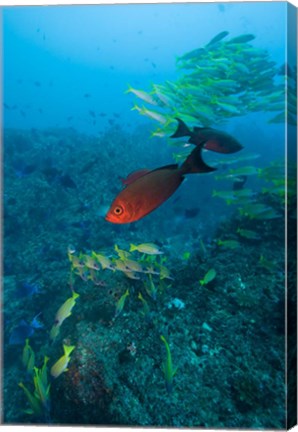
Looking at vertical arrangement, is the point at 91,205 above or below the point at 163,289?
above

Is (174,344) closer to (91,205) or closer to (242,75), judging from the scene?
(242,75)

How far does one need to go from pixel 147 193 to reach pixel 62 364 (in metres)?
1.94

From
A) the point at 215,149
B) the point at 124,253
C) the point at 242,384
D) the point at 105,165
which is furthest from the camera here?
the point at 105,165

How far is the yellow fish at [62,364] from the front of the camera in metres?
2.90

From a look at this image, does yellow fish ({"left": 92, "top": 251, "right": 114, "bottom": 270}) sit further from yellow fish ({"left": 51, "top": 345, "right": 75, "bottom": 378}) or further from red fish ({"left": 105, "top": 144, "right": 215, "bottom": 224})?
red fish ({"left": 105, "top": 144, "right": 215, "bottom": 224})

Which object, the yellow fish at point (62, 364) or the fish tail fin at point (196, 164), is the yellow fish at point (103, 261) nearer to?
the yellow fish at point (62, 364)

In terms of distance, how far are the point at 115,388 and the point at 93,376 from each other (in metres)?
0.20

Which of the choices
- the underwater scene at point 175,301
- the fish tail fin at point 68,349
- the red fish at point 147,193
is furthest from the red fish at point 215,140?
the fish tail fin at point 68,349

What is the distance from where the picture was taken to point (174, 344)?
9.91 ft

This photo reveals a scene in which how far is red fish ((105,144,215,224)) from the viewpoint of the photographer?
5.33ft

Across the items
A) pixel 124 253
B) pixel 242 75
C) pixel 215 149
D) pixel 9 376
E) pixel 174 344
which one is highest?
pixel 242 75

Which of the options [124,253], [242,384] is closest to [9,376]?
[124,253]

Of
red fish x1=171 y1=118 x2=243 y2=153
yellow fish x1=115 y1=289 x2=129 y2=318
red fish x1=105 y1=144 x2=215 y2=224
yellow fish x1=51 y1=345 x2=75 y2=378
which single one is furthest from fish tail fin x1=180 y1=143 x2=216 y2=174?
yellow fish x1=51 y1=345 x2=75 y2=378

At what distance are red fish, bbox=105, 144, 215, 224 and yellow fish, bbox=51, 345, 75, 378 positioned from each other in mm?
1766
